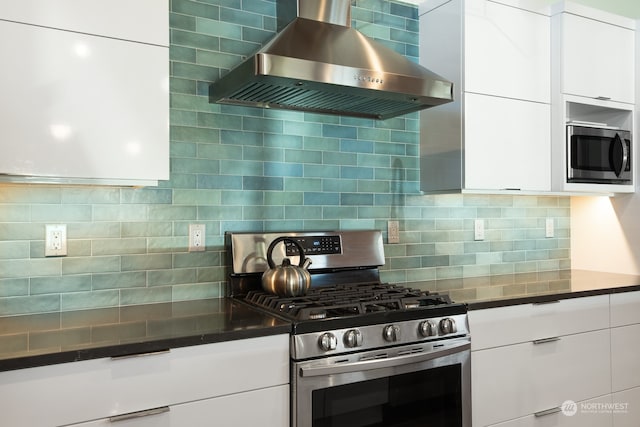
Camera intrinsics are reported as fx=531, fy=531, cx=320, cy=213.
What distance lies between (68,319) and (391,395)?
122cm

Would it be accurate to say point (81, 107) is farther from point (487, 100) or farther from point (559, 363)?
point (559, 363)

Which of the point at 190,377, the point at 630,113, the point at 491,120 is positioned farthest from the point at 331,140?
the point at 630,113

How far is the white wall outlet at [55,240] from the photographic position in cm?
204

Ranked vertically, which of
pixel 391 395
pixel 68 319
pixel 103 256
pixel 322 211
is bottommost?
pixel 391 395

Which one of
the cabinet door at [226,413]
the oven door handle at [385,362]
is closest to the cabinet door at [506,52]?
the oven door handle at [385,362]

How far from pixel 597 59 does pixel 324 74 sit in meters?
1.88

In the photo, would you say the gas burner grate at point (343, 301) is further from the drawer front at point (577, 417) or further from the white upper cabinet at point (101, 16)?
the white upper cabinet at point (101, 16)

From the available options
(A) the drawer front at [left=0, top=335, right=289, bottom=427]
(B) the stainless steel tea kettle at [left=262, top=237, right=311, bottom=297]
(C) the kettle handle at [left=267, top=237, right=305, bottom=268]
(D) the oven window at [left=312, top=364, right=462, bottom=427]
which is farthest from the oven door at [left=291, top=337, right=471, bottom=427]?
(C) the kettle handle at [left=267, top=237, right=305, bottom=268]

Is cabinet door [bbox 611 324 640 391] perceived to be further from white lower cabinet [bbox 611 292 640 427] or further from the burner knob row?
the burner knob row

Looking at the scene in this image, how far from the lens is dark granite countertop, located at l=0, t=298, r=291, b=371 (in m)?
1.49

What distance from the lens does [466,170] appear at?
8.78 ft

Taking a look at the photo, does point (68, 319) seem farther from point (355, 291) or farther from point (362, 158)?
point (362, 158)

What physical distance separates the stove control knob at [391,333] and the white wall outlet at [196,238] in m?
0.90

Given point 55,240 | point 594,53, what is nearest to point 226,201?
point 55,240
